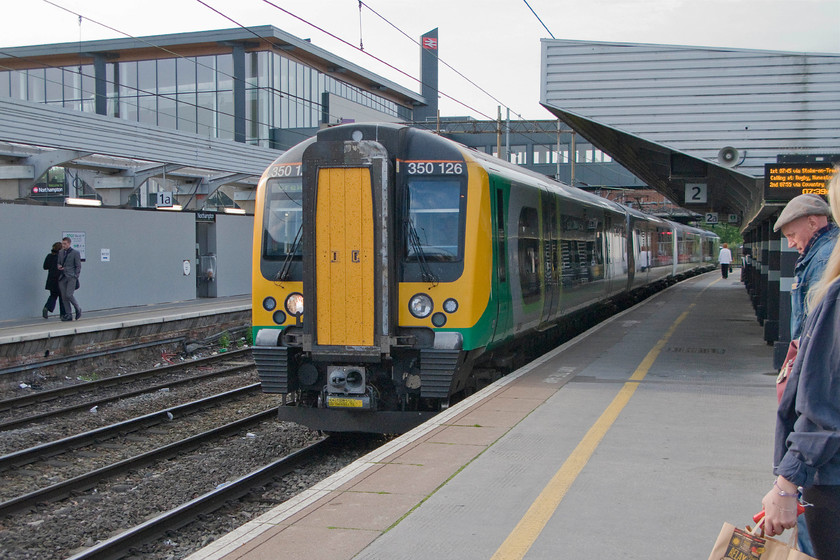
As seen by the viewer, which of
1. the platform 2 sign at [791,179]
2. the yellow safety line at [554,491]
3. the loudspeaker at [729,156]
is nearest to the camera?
the yellow safety line at [554,491]

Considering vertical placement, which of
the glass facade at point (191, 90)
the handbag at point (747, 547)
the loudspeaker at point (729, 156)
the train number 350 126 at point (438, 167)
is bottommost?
the handbag at point (747, 547)

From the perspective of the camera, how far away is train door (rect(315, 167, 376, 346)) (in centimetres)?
833

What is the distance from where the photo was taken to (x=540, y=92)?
1226cm

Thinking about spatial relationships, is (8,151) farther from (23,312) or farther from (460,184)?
(460,184)

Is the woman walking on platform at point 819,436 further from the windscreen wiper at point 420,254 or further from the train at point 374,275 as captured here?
the windscreen wiper at point 420,254

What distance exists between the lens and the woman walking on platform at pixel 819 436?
2691 mm

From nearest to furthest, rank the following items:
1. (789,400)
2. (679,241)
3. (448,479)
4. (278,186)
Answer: (789,400) < (448,479) < (278,186) < (679,241)

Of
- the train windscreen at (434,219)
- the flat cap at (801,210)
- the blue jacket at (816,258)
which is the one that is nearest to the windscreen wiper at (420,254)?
the train windscreen at (434,219)

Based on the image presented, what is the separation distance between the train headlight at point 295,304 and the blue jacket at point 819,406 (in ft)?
20.9

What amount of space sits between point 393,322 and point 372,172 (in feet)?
4.82

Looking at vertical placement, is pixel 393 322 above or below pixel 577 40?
below

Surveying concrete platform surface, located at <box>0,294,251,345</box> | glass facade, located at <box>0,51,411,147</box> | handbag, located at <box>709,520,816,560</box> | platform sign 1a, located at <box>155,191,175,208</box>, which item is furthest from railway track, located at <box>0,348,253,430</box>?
glass facade, located at <box>0,51,411,147</box>

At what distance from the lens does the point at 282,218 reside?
8.95 metres

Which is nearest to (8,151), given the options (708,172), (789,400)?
(708,172)
